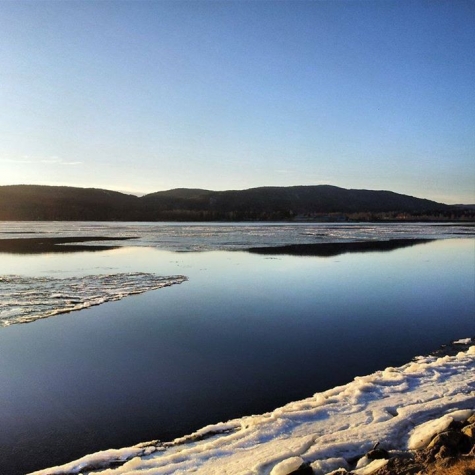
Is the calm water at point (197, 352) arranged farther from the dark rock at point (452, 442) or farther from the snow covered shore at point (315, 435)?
the dark rock at point (452, 442)

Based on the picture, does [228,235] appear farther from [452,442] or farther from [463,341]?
[452,442]

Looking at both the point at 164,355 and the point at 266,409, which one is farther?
the point at 164,355

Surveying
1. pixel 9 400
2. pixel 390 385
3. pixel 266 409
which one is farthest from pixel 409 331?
pixel 9 400

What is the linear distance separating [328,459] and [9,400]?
398 centimetres

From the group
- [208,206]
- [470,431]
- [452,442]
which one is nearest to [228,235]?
[470,431]

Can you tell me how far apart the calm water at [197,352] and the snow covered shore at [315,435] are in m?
0.32

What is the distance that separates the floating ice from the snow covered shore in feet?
20.3

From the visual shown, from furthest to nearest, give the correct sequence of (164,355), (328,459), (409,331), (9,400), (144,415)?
1. (409,331)
2. (164,355)
3. (9,400)
4. (144,415)
5. (328,459)

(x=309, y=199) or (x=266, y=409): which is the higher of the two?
(x=309, y=199)

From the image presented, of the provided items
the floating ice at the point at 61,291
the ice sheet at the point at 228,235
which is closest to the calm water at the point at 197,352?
the floating ice at the point at 61,291

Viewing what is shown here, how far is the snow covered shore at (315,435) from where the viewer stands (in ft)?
12.9

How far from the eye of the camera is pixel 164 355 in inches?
278

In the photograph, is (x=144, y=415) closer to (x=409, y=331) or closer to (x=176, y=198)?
(x=409, y=331)

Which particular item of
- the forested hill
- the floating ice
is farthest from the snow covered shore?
the forested hill
